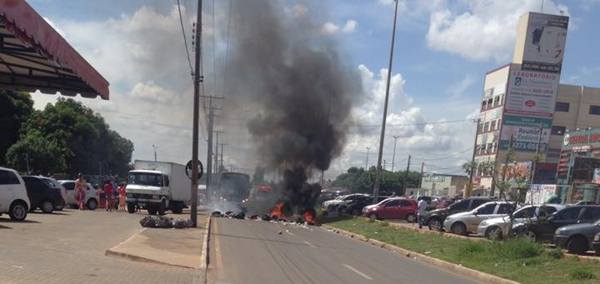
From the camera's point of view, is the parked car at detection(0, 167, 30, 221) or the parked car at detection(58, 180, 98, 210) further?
the parked car at detection(58, 180, 98, 210)

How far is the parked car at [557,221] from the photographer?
19.8 metres

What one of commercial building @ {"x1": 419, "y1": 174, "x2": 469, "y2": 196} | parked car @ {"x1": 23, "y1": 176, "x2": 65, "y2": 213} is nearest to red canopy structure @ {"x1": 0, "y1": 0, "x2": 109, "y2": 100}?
→ parked car @ {"x1": 23, "y1": 176, "x2": 65, "y2": 213}

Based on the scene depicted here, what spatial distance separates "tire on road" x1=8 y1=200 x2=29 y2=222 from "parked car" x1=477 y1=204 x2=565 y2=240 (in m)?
14.4

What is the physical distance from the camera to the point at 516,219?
862 inches

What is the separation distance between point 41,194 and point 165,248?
11591 mm

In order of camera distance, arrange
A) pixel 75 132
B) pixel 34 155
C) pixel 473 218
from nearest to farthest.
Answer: pixel 473 218
pixel 34 155
pixel 75 132

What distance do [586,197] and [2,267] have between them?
117ft

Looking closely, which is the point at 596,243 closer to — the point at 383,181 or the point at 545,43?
the point at 545,43

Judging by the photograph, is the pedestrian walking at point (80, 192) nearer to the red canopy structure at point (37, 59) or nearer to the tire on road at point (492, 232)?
the tire on road at point (492, 232)

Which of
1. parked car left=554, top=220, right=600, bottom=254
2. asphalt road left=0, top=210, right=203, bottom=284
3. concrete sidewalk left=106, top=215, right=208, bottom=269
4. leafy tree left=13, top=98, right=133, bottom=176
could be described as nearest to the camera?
asphalt road left=0, top=210, right=203, bottom=284

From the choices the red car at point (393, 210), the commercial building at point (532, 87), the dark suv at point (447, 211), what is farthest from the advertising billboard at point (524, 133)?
the dark suv at point (447, 211)

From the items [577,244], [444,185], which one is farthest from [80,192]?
[444,185]

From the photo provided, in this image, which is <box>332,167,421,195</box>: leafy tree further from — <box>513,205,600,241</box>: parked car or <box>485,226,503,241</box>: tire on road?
<box>513,205,600,241</box>: parked car

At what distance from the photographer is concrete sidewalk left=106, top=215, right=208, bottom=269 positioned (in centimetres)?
1245
